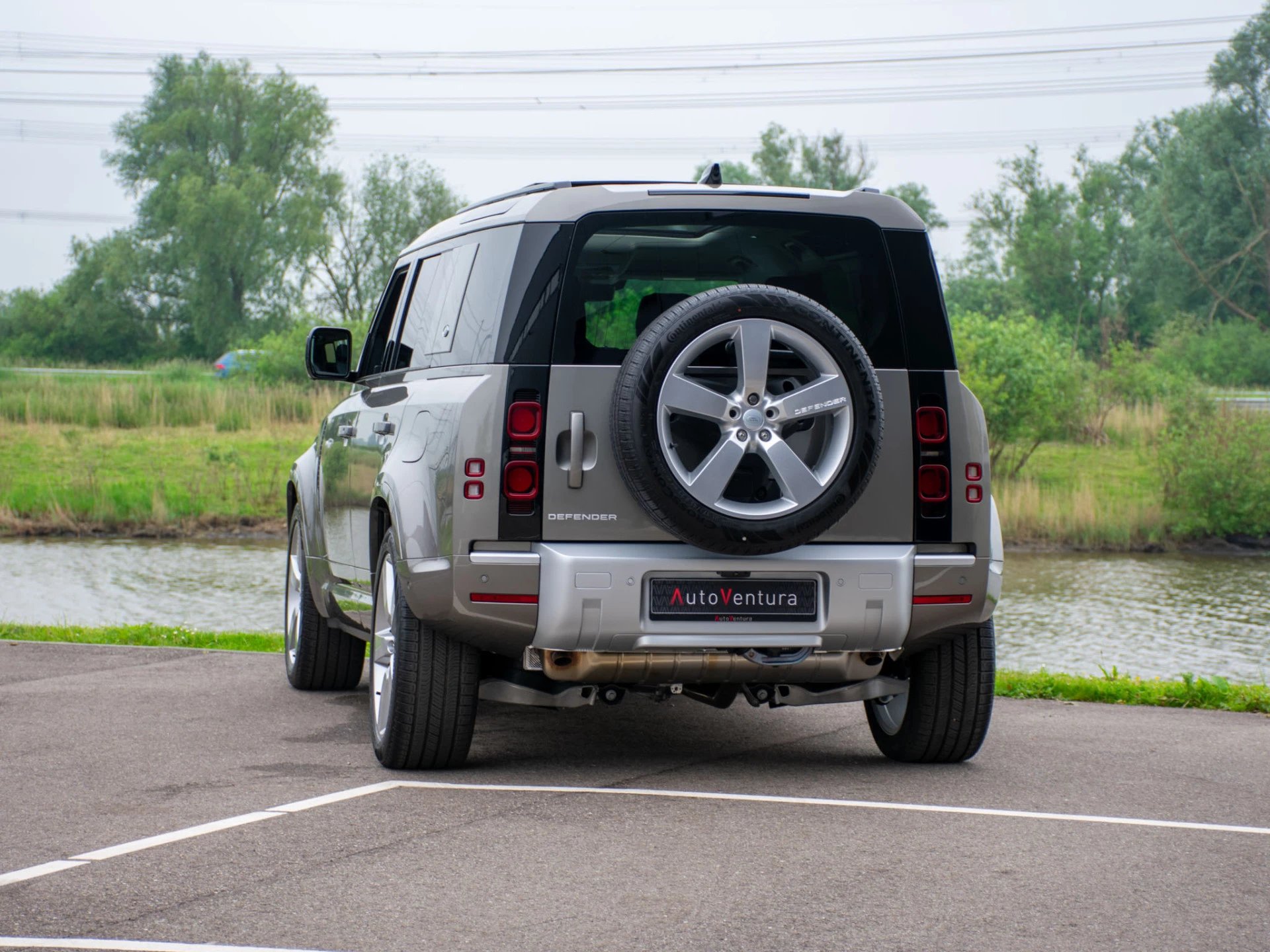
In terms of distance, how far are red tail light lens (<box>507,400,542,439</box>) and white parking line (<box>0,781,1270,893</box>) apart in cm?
131

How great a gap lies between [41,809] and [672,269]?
3.02 m

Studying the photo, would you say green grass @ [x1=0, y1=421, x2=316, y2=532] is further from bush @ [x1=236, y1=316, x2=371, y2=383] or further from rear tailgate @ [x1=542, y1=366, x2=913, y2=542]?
rear tailgate @ [x1=542, y1=366, x2=913, y2=542]

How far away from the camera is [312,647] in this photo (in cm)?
898

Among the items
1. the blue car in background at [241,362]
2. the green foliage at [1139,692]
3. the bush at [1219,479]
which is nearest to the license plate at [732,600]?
the green foliage at [1139,692]

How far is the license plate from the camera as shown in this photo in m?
5.92

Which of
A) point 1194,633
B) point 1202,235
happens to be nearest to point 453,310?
point 1194,633

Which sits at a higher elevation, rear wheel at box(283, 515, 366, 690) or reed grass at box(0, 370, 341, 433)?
reed grass at box(0, 370, 341, 433)

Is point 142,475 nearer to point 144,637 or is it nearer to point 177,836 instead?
point 144,637

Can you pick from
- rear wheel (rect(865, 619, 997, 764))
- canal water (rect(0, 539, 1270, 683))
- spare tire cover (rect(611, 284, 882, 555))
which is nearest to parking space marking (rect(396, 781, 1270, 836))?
rear wheel (rect(865, 619, 997, 764))

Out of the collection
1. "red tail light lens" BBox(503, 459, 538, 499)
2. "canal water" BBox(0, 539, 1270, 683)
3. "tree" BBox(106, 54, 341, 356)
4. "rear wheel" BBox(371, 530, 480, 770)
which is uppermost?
"tree" BBox(106, 54, 341, 356)

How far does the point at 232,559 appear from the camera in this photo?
2430 cm

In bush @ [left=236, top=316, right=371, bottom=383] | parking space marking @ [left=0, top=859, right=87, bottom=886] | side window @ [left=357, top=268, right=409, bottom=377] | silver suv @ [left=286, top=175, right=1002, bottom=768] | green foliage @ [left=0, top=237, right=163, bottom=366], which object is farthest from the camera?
green foliage @ [left=0, top=237, right=163, bottom=366]

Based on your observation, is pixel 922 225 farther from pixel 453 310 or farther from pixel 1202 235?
pixel 1202 235

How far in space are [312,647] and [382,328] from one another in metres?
1.91
